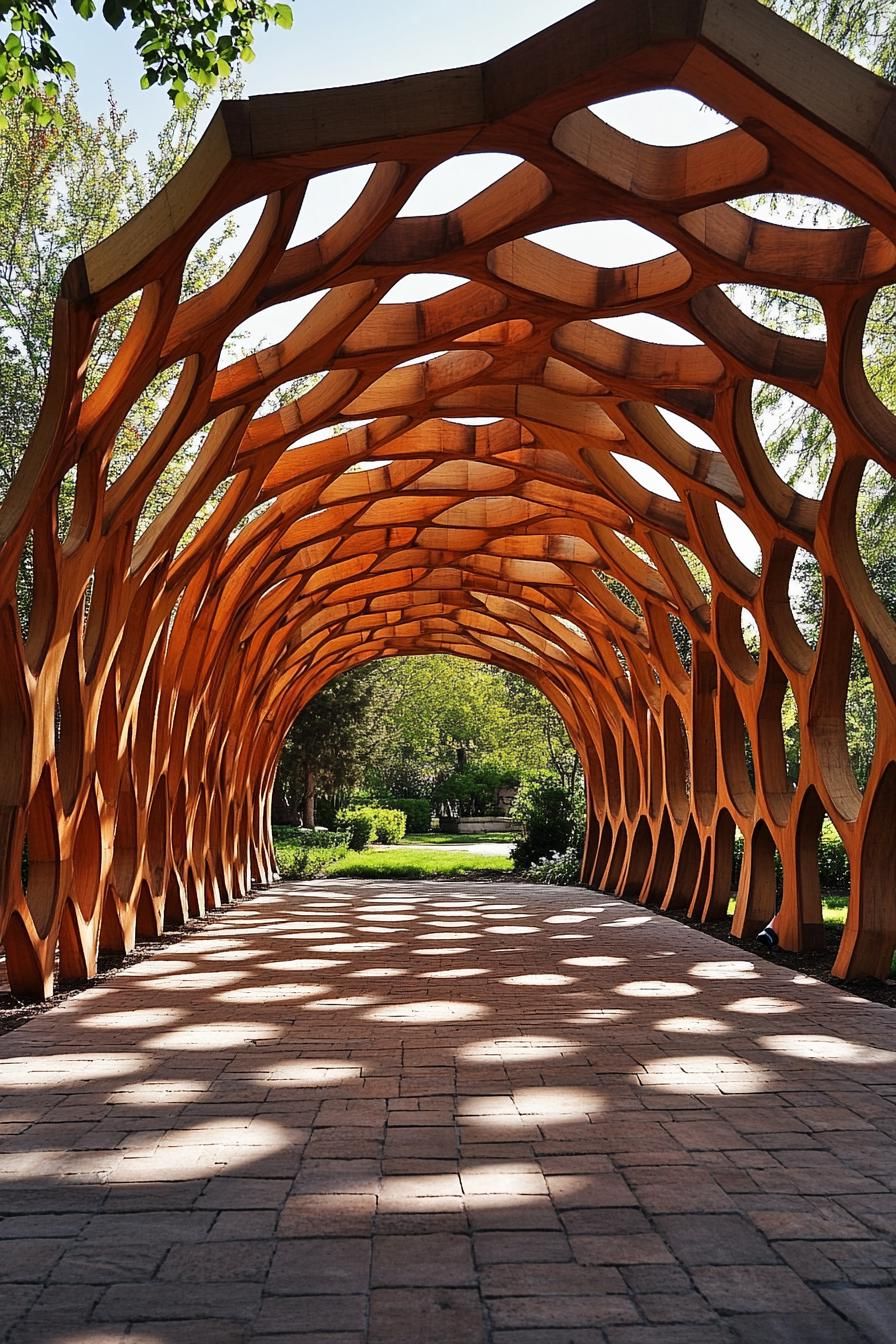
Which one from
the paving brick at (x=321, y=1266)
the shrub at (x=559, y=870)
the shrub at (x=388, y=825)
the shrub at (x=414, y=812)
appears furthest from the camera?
the shrub at (x=414, y=812)

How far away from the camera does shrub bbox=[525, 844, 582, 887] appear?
78.9 feet

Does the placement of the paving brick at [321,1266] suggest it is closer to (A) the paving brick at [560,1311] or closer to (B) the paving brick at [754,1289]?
(A) the paving brick at [560,1311]

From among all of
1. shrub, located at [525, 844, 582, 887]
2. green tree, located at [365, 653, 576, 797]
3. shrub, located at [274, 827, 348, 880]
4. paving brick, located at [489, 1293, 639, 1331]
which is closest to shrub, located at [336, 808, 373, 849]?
shrub, located at [274, 827, 348, 880]

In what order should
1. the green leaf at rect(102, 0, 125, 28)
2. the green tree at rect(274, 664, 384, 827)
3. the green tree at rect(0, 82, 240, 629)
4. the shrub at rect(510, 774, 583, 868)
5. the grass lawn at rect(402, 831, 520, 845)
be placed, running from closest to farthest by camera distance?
the green leaf at rect(102, 0, 125, 28), the green tree at rect(0, 82, 240, 629), the shrub at rect(510, 774, 583, 868), the green tree at rect(274, 664, 384, 827), the grass lawn at rect(402, 831, 520, 845)

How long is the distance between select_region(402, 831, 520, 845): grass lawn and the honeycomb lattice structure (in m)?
25.4

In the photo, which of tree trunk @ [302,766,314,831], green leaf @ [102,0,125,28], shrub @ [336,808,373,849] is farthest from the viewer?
tree trunk @ [302,766,314,831]

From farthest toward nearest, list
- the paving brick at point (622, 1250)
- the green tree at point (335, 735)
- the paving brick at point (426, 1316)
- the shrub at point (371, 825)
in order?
the shrub at point (371, 825)
the green tree at point (335, 735)
the paving brick at point (622, 1250)
the paving brick at point (426, 1316)

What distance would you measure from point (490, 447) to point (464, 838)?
3475 centimetres

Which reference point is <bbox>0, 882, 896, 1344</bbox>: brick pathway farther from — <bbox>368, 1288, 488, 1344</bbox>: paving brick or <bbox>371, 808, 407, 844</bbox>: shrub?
<bbox>371, 808, 407, 844</bbox>: shrub

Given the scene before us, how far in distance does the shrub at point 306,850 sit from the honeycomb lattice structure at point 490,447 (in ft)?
26.6

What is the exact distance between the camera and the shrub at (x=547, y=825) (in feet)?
87.0

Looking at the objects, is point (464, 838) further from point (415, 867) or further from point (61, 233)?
point (61, 233)

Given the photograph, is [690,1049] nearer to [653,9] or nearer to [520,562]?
[653,9]

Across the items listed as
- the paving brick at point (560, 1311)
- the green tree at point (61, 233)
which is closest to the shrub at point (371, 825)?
the green tree at point (61, 233)
